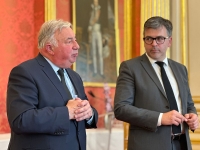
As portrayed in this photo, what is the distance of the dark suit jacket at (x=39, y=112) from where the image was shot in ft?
7.76

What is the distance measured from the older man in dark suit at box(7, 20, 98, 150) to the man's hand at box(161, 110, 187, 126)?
1.61ft

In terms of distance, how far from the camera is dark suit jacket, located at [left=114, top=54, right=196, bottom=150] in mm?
2832

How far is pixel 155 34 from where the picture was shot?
3014 mm

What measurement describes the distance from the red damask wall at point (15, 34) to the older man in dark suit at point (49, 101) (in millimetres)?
1966

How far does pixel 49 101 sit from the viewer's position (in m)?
2.51

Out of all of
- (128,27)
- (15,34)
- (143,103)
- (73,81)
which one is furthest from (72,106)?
(128,27)

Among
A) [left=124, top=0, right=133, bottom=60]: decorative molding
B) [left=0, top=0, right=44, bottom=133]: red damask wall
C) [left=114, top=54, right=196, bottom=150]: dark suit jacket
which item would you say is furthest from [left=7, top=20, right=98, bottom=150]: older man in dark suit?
[left=124, top=0, right=133, bottom=60]: decorative molding

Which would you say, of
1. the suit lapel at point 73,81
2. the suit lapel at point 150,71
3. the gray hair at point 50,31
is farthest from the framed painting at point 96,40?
the gray hair at point 50,31

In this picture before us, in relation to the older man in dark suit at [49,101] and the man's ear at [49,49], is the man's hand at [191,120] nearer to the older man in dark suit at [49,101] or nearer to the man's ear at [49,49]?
the older man in dark suit at [49,101]

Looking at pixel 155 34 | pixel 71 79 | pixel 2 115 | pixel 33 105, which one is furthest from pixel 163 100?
pixel 2 115

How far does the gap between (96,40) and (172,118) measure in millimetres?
3065

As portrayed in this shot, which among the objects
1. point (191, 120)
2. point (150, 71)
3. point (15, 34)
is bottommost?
point (191, 120)

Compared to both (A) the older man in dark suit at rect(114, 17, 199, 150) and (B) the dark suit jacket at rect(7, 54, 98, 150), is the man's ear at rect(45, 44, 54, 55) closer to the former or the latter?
(B) the dark suit jacket at rect(7, 54, 98, 150)

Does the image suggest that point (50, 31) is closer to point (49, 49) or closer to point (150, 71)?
point (49, 49)
